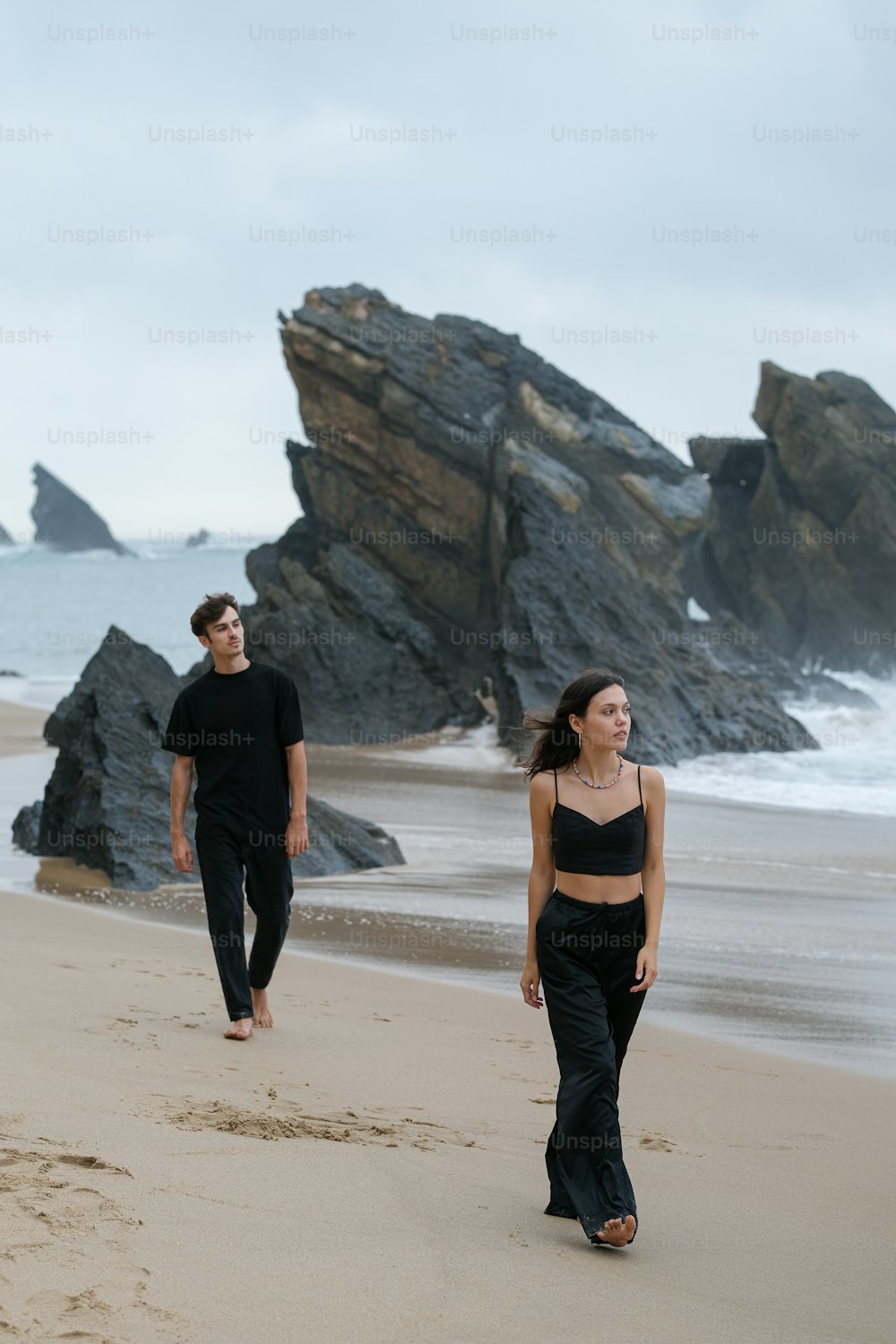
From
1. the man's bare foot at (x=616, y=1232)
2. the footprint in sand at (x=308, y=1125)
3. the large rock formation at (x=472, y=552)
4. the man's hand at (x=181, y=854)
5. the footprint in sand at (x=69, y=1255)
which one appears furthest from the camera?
the large rock formation at (x=472, y=552)

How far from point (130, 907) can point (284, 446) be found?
27.0m

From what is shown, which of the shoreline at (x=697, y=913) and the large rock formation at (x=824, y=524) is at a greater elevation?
the large rock formation at (x=824, y=524)

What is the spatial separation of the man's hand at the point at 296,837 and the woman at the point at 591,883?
201 centimetres

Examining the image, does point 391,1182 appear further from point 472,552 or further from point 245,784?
point 472,552

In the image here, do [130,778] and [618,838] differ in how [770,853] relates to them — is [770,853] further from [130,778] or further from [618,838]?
[618,838]

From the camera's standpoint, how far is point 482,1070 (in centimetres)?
585

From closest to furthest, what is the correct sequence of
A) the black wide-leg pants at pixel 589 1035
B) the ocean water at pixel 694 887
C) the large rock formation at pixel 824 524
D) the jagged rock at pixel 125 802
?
the black wide-leg pants at pixel 589 1035 < the ocean water at pixel 694 887 < the jagged rock at pixel 125 802 < the large rock formation at pixel 824 524

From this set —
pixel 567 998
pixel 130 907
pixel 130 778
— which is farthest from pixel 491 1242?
pixel 130 778

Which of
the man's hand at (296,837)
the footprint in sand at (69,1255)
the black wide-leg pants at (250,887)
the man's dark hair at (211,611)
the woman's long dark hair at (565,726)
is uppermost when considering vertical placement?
the man's dark hair at (211,611)

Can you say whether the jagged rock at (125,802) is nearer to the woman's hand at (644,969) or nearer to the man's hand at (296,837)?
the man's hand at (296,837)

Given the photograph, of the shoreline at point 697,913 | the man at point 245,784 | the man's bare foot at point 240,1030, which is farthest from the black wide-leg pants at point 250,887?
the shoreline at point 697,913

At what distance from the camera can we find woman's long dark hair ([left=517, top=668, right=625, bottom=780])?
174 inches

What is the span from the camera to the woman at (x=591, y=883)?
13.9 feet

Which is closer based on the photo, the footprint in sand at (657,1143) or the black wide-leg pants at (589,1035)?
the black wide-leg pants at (589,1035)
